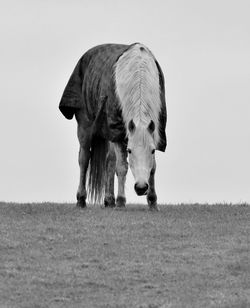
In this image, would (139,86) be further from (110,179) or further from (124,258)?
(124,258)

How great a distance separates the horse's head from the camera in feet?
49.5

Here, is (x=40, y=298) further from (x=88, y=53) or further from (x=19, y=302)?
(x=88, y=53)

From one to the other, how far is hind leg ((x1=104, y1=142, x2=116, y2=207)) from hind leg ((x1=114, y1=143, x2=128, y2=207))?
2.36ft

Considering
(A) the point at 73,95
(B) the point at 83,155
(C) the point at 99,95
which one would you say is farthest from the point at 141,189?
(A) the point at 73,95

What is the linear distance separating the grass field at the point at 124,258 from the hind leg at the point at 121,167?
48 centimetres

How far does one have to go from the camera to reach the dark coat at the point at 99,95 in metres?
16.1

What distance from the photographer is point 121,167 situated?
16.2 m

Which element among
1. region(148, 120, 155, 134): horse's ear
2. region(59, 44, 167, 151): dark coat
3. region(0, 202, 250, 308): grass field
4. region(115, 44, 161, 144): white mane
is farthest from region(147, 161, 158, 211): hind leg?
region(148, 120, 155, 134): horse's ear

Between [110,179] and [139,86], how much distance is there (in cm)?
207

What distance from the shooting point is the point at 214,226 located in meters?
14.3

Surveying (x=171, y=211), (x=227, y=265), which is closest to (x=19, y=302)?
(x=227, y=265)

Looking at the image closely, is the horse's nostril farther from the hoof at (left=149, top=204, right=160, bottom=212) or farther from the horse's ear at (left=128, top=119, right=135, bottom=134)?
the hoof at (left=149, top=204, right=160, bottom=212)

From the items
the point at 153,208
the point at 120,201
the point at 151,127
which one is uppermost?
the point at 151,127

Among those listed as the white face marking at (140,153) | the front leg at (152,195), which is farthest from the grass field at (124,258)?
the white face marking at (140,153)
